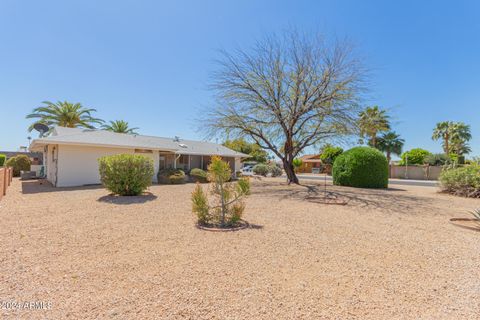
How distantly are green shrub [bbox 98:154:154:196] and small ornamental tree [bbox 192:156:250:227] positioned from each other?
16.5ft

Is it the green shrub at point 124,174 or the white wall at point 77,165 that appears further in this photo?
the white wall at point 77,165

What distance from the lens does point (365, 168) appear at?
Answer: 54.9 feet

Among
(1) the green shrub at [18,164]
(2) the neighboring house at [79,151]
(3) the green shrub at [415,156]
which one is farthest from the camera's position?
(3) the green shrub at [415,156]

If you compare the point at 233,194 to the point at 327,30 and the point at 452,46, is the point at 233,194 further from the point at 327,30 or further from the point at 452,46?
the point at 452,46

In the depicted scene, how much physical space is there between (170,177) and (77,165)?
5.48 metres

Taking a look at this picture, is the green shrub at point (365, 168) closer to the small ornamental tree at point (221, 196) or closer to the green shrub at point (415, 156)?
the small ornamental tree at point (221, 196)

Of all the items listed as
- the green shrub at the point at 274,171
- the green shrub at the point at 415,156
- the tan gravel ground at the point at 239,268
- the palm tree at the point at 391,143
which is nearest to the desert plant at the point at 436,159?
the green shrub at the point at 415,156

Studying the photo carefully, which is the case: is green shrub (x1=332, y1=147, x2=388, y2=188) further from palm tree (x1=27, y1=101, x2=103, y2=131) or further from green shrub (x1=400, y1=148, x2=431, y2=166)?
palm tree (x1=27, y1=101, x2=103, y2=131)

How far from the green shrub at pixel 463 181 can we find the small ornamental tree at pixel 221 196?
1345 centimetres

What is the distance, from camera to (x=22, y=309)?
2703 mm

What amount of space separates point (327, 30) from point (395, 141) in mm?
31156

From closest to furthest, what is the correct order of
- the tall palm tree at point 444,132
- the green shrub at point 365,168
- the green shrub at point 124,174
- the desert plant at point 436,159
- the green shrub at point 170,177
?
the green shrub at point 124,174, the green shrub at point 365,168, the green shrub at point 170,177, the desert plant at point 436,159, the tall palm tree at point 444,132

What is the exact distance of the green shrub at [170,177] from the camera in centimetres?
1717

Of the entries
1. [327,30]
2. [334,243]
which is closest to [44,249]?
[334,243]
